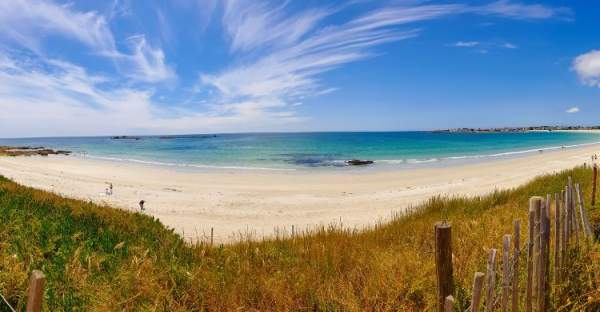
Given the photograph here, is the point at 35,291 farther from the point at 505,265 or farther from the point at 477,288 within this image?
the point at 505,265

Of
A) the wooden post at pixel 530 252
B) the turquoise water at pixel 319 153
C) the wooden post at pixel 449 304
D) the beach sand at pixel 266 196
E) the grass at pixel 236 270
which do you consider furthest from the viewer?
the turquoise water at pixel 319 153

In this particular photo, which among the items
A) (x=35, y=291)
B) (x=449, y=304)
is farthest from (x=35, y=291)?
(x=449, y=304)

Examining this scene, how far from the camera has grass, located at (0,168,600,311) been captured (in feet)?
12.6

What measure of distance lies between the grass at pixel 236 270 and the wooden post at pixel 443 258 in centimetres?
43

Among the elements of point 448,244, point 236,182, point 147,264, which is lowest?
point 236,182

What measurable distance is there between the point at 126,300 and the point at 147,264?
32.0 inches

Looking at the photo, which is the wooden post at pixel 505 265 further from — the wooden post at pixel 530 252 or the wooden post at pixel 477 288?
the wooden post at pixel 477 288

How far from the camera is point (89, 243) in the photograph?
5.21 metres

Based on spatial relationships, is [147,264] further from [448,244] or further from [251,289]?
[448,244]

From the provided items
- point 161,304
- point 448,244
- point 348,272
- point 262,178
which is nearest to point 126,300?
point 161,304

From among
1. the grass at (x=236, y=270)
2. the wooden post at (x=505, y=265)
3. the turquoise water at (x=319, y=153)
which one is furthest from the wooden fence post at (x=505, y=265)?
the turquoise water at (x=319, y=153)

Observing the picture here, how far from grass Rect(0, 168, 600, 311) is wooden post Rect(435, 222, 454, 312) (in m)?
0.43

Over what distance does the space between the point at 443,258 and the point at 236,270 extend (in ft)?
9.32

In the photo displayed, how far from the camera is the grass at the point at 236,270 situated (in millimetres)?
3844
